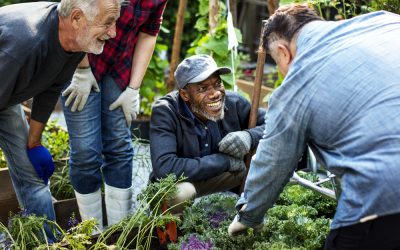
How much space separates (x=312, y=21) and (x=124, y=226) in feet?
4.13

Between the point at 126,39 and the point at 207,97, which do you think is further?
the point at 207,97

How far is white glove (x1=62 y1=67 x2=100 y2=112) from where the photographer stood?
9.52ft

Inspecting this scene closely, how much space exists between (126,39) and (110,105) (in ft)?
1.21


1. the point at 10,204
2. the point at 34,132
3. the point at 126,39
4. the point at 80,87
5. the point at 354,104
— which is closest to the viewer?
the point at 354,104

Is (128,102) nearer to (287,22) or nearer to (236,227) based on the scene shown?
(236,227)

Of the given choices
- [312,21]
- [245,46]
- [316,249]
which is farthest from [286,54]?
[245,46]

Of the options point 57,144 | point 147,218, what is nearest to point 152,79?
point 57,144

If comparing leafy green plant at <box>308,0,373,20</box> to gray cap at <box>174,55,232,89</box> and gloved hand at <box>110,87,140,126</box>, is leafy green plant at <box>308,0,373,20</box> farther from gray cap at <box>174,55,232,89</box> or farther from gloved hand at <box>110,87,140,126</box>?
gloved hand at <box>110,87,140,126</box>

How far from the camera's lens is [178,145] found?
3.25 meters

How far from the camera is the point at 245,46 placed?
8.49m

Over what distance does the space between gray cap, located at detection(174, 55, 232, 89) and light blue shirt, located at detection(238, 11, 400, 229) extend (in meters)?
1.27

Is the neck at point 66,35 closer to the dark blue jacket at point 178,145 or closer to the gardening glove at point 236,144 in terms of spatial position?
the dark blue jacket at point 178,145

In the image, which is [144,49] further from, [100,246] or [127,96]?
[100,246]

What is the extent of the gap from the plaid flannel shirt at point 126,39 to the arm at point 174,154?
0.29m
